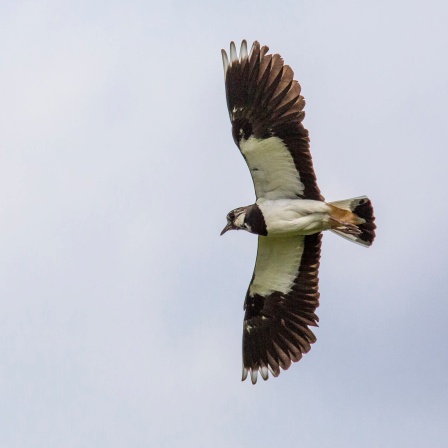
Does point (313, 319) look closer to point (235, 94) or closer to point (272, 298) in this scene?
point (272, 298)

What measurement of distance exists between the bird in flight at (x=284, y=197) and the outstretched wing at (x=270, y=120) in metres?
0.01

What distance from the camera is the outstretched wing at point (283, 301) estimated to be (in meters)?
17.1

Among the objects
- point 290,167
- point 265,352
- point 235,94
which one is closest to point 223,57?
point 235,94

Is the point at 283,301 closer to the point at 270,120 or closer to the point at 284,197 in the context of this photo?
the point at 284,197

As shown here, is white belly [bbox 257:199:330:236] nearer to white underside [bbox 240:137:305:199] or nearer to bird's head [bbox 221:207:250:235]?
white underside [bbox 240:137:305:199]

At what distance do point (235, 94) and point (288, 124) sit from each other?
0.76 m

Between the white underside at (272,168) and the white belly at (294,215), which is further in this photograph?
the white belly at (294,215)

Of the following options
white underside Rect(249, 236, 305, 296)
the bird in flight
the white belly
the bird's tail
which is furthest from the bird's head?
the bird's tail

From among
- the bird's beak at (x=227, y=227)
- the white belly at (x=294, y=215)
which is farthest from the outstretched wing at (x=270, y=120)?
the bird's beak at (x=227, y=227)

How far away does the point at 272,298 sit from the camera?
17.4 metres

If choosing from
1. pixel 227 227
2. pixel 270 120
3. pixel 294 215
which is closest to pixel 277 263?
pixel 227 227

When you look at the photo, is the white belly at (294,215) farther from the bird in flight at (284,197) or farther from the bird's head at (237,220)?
the bird's head at (237,220)

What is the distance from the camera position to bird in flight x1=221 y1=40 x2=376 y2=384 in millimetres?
16141

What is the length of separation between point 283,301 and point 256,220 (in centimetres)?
135
